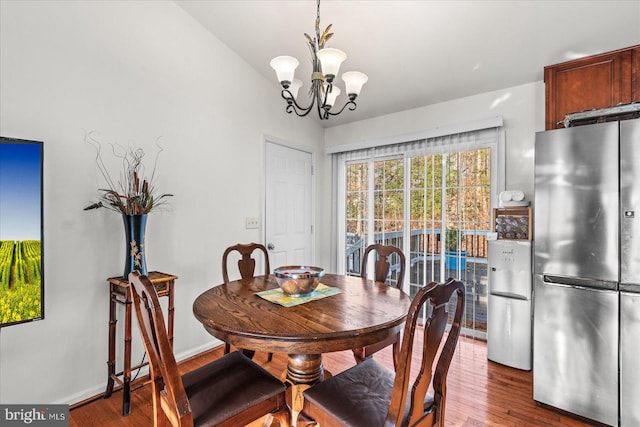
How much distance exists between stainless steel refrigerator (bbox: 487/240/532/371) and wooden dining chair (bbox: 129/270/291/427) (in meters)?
2.02

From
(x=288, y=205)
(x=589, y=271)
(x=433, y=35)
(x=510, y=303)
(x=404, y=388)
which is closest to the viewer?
(x=404, y=388)

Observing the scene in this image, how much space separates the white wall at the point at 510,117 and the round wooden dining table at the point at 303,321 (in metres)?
1.85

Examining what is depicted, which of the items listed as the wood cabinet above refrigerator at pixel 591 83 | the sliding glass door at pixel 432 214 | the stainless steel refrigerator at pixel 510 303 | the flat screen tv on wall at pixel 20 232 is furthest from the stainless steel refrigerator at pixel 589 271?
the flat screen tv on wall at pixel 20 232

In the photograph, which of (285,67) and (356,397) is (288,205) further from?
(356,397)

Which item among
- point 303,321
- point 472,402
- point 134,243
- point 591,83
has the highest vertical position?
point 591,83

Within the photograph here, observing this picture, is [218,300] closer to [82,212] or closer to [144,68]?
[82,212]

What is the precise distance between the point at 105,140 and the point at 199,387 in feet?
6.04

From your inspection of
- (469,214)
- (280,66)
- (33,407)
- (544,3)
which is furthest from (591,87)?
(33,407)

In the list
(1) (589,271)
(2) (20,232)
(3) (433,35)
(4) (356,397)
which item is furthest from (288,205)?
(1) (589,271)

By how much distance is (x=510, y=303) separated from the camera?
2590 millimetres

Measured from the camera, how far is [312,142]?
408 cm

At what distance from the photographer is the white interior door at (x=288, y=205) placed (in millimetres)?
3500

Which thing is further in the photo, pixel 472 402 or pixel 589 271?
pixel 472 402

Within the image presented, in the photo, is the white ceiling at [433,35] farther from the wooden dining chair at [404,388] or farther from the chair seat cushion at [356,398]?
the chair seat cushion at [356,398]
